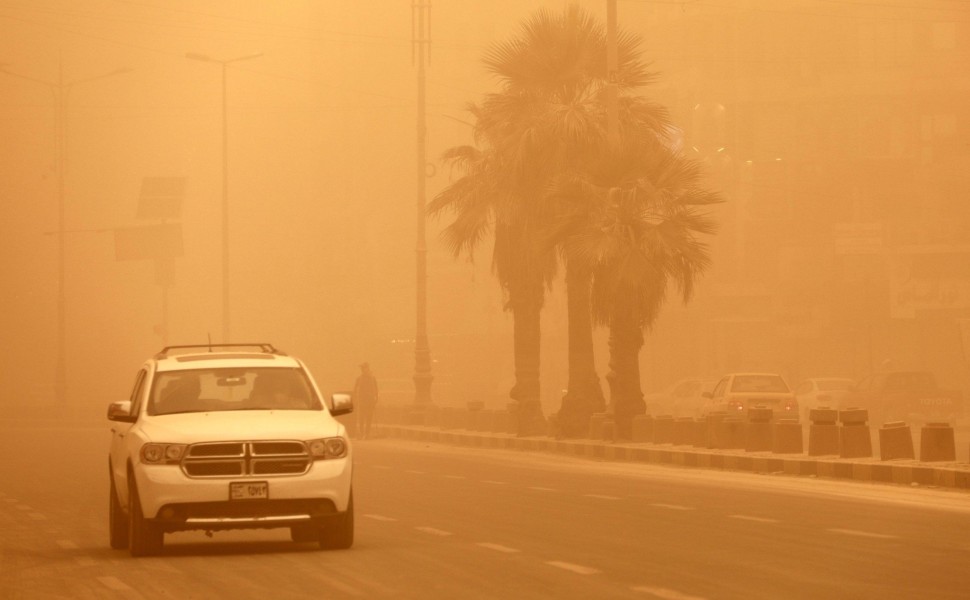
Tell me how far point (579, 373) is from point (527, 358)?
11.7ft

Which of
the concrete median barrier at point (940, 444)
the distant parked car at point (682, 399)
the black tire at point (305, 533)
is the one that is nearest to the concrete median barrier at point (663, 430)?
the concrete median barrier at point (940, 444)

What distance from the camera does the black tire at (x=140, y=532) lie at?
14508mm

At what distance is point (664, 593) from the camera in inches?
460

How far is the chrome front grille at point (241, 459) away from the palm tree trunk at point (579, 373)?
989 inches

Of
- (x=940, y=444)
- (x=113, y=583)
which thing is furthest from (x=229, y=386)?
(x=940, y=444)

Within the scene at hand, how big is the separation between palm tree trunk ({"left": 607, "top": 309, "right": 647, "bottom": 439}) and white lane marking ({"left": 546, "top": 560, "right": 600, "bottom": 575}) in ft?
76.2

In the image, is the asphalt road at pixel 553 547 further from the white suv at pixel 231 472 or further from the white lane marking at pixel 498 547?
the white suv at pixel 231 472

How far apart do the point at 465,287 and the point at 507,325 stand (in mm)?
10297

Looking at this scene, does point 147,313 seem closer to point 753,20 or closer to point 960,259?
point 753,20

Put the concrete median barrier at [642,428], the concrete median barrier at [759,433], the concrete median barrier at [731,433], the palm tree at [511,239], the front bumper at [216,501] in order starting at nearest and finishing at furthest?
the front bumper at [216,501] < the concrete median barrier at [759,433] < the concrete median barrier at [731,433] < the concrete median barrier at [642,428] < the palm tree at [511,239]

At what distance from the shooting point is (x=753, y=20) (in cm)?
10938

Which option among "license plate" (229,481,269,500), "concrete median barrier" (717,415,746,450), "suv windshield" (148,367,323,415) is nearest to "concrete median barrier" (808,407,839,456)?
"concrete median barrier" (717,415,746,450)

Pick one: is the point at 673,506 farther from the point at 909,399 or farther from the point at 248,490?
the point at 909,399

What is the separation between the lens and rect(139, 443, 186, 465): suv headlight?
47.2 ft
